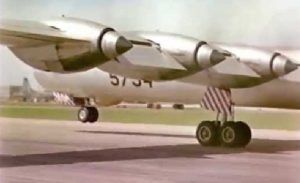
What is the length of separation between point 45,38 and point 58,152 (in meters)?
0.32

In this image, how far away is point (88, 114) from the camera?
170 cm

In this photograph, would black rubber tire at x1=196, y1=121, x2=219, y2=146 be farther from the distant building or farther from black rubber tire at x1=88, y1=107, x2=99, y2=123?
the distant building

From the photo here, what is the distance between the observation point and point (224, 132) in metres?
1.77

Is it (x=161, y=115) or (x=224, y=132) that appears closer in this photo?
(x=161, y=115)

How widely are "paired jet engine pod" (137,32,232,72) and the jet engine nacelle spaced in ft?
0.26

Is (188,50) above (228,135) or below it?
above

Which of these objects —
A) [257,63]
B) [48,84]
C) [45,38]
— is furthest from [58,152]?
[257,63]

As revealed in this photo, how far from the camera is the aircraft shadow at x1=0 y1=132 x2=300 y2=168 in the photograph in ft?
5.50

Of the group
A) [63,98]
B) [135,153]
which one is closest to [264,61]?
[135,153]

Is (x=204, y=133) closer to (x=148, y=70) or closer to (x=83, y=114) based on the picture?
(x=148, y=70)

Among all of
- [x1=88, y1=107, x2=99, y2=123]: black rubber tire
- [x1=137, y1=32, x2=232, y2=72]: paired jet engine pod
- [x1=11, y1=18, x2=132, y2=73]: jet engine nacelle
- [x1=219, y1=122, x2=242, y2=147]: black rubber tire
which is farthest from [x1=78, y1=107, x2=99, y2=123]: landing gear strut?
[x1=219, y1=122, x2=242, y2=147]: black rubber tire

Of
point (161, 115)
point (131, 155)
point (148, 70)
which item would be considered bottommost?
point (131, 155)

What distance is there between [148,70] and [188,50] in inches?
4.7

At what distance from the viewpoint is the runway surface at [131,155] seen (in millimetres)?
1596
